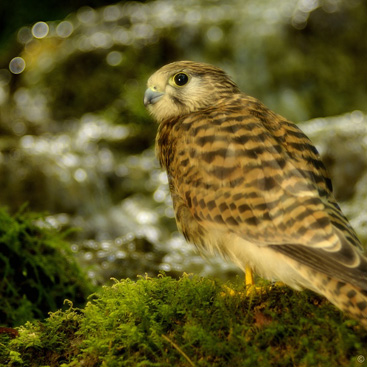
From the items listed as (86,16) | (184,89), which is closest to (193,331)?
(184,89)

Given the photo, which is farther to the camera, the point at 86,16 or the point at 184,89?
the point at 86,16

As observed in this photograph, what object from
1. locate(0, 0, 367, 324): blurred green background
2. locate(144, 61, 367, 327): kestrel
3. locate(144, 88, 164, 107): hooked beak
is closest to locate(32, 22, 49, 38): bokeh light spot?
locate(0, 0, 367, 324): blurred green background

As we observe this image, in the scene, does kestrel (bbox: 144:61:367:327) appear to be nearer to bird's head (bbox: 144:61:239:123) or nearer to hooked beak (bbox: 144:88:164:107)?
bird's head (bbox: 144:61:239:123)

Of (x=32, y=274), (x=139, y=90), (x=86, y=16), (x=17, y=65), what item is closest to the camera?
(x=32, y=274)

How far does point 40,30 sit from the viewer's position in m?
11.8

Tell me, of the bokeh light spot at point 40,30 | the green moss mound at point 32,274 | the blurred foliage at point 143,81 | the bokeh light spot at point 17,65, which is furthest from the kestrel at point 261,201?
the bokeh light spot at point 40,30

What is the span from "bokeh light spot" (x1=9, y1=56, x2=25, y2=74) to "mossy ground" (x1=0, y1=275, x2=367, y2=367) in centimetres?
920

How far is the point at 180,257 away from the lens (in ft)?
20.7

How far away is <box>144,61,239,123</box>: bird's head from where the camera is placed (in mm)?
3150

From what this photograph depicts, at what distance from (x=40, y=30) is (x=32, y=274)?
9.34m

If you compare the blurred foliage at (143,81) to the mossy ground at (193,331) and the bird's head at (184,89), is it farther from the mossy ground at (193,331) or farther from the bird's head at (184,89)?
the mossy ground at (193,331)

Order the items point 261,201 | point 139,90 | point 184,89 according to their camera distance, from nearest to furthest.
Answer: point 261,201 → point 184,89 → point 139,90

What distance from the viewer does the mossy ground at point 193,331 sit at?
1.89m

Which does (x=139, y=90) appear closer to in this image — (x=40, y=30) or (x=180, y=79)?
(x=40, y=30)
